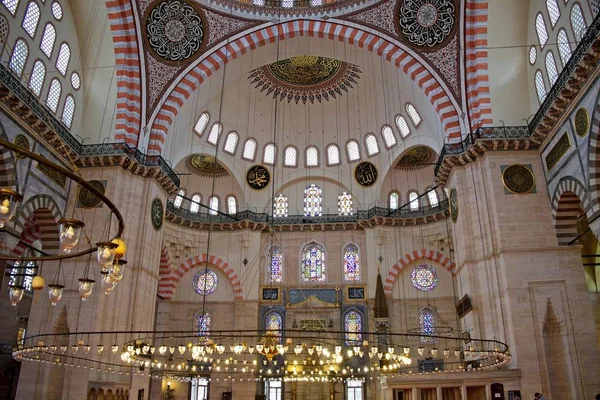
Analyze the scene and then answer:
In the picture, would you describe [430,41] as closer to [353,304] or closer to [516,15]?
[516,15]

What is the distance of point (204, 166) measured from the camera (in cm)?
2116

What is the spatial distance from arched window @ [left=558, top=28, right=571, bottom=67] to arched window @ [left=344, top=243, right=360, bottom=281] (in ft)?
35.5

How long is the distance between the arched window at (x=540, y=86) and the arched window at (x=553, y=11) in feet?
4.68

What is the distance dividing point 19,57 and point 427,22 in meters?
11.2

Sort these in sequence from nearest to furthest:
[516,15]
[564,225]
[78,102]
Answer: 1. [564,225]
2. [516,15]
3. [78,102]

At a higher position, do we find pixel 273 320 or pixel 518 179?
pixel 518 179

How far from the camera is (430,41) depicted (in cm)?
1530

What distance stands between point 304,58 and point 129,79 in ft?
23.4

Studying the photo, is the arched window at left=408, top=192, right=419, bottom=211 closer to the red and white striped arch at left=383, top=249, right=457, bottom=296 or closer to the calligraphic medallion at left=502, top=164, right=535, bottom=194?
the red and white striped arch at left=383, top=249, right=457, bottom=296

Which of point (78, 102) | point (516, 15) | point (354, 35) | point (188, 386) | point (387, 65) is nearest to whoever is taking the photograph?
point (516, 15)

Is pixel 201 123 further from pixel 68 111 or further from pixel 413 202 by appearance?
pixel 413 202

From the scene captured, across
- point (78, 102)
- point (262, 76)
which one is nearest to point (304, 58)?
point (262, 76)

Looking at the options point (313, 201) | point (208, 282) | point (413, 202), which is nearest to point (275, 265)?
point (208, 282)

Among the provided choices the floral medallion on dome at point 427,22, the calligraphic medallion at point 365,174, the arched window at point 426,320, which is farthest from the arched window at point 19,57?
the arched window at point 426,320
